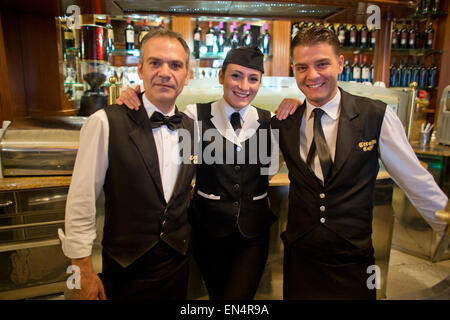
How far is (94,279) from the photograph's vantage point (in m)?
1.25

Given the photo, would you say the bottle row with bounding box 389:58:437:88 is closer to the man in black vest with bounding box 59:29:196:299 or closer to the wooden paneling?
the wooden paneling

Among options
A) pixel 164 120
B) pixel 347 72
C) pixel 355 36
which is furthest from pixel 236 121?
pixel 355 36

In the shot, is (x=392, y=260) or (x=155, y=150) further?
(x=392, y=260)

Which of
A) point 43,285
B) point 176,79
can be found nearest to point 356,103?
point 176,79

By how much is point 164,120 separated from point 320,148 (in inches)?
26.1

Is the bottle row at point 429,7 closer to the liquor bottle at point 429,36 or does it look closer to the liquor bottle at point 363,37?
the liquor bottle at point 429,36

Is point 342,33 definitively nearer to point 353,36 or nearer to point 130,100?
point 353,36

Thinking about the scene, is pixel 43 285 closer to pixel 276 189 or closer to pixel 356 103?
pixel 276 189

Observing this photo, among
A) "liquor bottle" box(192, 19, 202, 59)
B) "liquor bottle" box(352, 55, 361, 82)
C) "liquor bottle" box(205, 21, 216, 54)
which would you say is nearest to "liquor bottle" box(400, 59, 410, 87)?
"liquor bottle" box(352, 55, 361, 82)

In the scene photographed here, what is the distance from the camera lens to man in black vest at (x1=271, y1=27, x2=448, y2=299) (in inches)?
53.1

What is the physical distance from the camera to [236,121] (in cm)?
159

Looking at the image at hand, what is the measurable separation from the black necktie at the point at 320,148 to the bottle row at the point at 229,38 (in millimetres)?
3530

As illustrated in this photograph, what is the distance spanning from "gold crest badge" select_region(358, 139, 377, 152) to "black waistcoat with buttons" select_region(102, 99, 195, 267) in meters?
0.82

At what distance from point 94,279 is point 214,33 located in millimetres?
4169
